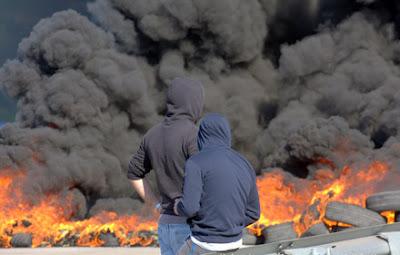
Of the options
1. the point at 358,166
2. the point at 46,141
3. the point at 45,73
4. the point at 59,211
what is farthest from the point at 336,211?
the point at 45,73

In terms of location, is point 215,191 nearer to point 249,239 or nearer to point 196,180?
point 196,180

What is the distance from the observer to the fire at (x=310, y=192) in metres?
21.4

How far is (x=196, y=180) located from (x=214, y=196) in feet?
0.69

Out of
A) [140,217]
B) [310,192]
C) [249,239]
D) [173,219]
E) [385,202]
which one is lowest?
[249,239]

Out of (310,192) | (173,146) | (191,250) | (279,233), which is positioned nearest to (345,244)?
(191,250)

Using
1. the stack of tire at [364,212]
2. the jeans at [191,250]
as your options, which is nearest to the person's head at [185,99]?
the jeans at [191,250]

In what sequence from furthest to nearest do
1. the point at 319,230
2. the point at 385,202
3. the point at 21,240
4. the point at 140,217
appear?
the point at 140,217 → the point at 21,240 → the point at 319,230 → the point at 385,202

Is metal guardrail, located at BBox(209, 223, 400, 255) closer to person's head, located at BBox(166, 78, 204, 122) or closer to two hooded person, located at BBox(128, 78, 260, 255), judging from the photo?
two hooded person, located at BBox(128, 78, 260, 255)

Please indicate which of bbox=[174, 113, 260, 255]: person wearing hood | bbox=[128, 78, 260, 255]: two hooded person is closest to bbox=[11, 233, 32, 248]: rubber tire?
bbox=[128, 78, 260, 255]: two hooded person

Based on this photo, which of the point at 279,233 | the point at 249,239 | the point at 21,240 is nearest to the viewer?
the point at 279,233

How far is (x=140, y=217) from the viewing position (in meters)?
28.0

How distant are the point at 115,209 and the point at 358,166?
1544 cm

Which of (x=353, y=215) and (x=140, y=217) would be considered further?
(x=140, y=217)

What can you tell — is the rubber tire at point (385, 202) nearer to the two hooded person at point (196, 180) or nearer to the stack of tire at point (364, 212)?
the stack of tire at point (364, 212)
